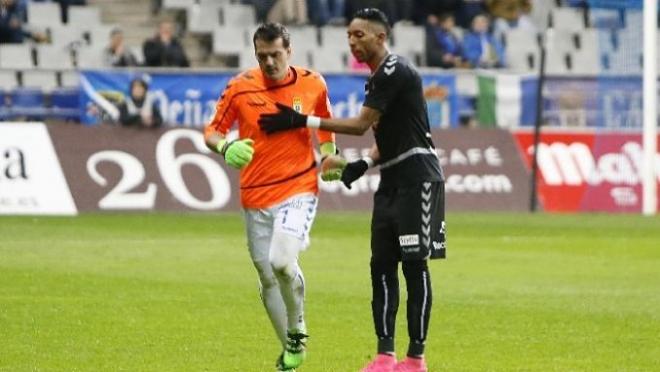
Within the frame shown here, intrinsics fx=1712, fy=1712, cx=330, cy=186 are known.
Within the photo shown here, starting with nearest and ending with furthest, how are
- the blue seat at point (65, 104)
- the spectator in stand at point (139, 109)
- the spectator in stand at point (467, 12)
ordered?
the spectator in stand at point (139, 109), the blue seat at point (65, 104), the spectator in stand at point (467, 12)

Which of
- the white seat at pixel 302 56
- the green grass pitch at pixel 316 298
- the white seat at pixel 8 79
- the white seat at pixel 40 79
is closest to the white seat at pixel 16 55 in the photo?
the white seat at pixel 8 79

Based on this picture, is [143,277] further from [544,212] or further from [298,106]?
[544,212]

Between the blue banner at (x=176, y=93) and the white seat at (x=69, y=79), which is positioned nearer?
the blue banner at (x=176, y=93)

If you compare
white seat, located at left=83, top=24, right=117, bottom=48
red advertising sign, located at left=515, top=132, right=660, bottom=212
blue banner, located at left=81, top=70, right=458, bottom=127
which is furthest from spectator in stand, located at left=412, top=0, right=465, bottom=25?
white seat, located at left=83, top=24, right=117, bottom=48

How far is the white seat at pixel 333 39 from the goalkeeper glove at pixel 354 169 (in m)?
22.9

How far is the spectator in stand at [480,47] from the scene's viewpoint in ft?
110

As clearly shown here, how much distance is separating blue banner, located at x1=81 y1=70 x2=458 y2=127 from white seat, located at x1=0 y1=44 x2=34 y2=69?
2534 millimetres

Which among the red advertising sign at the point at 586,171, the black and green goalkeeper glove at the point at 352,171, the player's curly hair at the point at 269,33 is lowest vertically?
the red advertising sign at the point at 586,171

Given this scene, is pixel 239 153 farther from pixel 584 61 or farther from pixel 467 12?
pixel 467 12

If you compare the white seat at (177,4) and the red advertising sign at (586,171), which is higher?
the white seat at (177,4)

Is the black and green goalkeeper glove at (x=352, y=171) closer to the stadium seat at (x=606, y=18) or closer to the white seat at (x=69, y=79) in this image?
the white seat at (x=69, y=79)

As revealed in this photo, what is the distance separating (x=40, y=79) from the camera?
28469mm

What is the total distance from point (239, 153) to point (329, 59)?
23.2 metres

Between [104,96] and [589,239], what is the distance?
8.75 m
